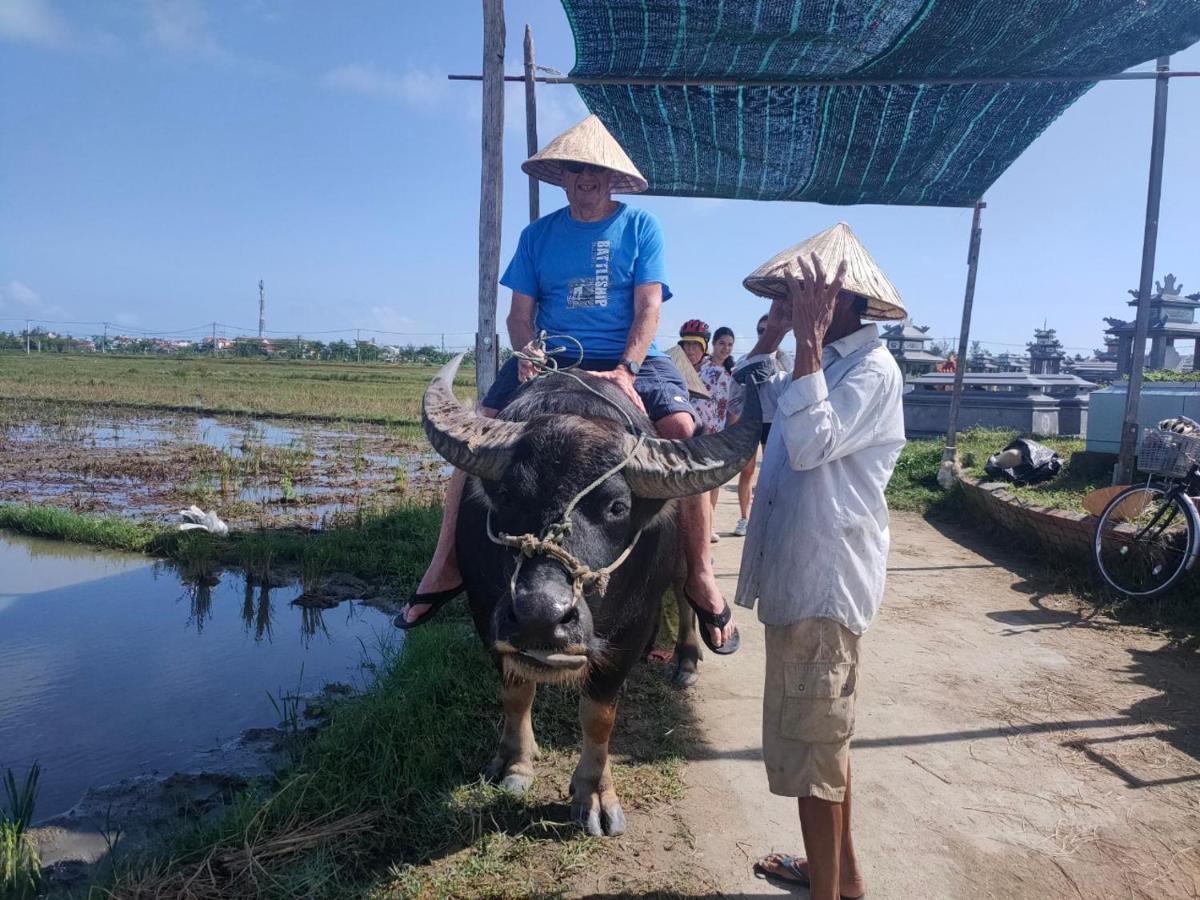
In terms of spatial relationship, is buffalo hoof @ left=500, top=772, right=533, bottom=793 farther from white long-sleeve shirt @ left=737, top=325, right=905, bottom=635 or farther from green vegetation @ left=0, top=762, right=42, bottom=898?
green vegetation @ left=0, top=762, right=42, bottom=898

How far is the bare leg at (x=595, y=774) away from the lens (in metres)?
2.62

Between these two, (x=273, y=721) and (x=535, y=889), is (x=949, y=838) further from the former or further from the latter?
(x=273, y=721)

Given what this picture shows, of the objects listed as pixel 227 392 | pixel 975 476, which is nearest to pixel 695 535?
pixel 975 476

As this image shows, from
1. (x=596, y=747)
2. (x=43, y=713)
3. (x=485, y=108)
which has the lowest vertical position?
(x=43, y=713)

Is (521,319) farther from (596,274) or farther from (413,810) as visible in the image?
(413,810)

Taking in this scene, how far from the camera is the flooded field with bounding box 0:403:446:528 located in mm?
8453

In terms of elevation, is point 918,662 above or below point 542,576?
below

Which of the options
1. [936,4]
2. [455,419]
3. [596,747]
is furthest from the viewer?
[936,4]

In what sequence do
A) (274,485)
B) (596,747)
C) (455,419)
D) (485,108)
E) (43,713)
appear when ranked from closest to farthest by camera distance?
(455,419) → (596,747) → (43,713) → (485,108) → (274,485)

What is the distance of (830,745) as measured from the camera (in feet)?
6.40

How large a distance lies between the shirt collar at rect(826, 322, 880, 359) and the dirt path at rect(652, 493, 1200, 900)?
159cm

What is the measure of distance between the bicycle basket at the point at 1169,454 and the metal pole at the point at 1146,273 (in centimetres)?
35

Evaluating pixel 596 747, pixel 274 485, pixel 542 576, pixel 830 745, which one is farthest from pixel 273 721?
pixel 274 485

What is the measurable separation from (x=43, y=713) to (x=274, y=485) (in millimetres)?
6080
